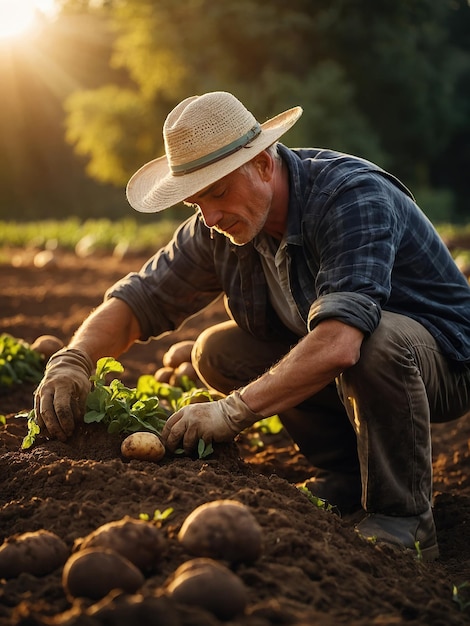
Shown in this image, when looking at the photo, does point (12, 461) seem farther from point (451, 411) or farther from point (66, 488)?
point (451, 411)

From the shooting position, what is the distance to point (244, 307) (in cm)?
398

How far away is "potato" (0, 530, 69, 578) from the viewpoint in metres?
2.35

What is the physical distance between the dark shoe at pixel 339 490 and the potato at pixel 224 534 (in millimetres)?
1717

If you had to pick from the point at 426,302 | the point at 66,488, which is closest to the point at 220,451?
the point at 66,488

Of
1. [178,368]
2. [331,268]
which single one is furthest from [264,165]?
[178,368]

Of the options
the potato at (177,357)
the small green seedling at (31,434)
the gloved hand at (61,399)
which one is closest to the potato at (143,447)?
the gloved hand at (61,399)

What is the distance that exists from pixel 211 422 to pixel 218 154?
42.2 inches

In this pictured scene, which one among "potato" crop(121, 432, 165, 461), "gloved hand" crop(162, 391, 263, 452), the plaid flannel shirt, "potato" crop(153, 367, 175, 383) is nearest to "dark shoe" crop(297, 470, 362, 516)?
the plaid flannel shirt

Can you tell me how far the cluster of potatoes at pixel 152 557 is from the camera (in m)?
2.03

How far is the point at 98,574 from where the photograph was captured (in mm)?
2113

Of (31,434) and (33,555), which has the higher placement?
(31,434)

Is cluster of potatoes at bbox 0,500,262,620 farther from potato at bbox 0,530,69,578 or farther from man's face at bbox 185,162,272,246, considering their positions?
man's face at bbox 185,162,272,246

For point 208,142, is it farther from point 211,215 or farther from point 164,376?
point 164,376

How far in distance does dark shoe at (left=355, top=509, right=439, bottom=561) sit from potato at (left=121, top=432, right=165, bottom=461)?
0.82 m
